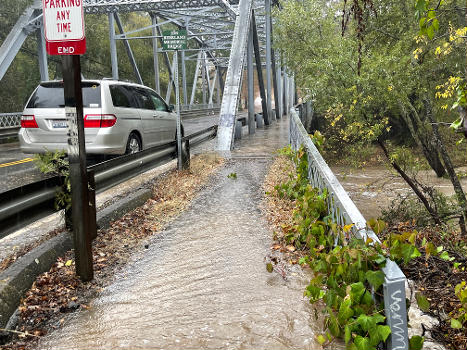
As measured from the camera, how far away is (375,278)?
269 centimetres

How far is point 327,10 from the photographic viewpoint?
59.3 feet

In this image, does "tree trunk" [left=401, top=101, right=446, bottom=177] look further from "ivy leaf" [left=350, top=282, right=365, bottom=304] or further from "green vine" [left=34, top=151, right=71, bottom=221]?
"ivy leaf" [left=350, top=282, right=365, bottom=304]

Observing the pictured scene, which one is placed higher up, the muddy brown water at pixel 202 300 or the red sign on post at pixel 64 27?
the red sign on post at pixel 64 27

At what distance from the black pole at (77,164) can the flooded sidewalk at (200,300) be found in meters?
0.39

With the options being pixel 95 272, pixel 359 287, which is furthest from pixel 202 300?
pixel 359 287

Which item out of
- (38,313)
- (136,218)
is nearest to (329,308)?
(38,313)

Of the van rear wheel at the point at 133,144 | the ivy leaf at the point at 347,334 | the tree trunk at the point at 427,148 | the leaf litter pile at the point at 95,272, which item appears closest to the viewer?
the ivy leaf at the point at 347,334

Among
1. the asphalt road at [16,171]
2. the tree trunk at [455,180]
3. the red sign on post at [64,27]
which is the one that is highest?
the red sign on post at [64,27]

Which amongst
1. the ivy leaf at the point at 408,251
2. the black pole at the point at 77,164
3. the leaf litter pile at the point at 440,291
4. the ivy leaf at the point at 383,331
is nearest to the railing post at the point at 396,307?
the ivy leaf at the point at 383,331

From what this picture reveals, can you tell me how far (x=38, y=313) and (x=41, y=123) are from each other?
566 centimetres

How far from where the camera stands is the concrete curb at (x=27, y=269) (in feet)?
11.6

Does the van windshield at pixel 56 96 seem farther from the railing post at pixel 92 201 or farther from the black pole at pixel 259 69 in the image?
the black pole at pixel 259 69

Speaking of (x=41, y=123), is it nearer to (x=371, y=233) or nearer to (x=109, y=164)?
(x=109, y=164)

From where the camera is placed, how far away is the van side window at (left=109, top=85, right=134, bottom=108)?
866 cm
